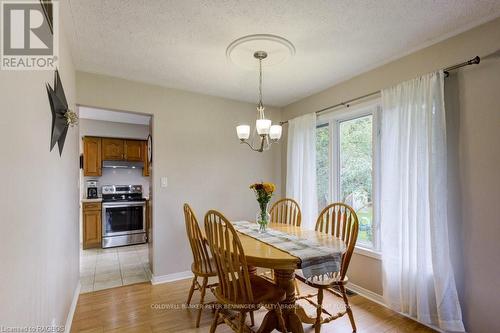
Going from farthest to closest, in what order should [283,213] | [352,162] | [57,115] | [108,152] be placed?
[108,152]
[283,213]
[352,162]
[57,115]

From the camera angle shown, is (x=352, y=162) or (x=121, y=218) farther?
(x=121, y=218)

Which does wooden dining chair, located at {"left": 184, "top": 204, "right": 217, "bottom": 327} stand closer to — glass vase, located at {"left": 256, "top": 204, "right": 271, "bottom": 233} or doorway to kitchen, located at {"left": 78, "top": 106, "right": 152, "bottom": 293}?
glass vase, located at {"left": 256, "top": 204, "right": 271, "bottom": 233}

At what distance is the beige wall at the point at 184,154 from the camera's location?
3.09 m

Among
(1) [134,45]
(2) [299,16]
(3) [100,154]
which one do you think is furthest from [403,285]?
(3) [100,154]

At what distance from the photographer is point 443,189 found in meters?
2.10

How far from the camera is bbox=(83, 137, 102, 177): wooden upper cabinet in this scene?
4883 millimetres

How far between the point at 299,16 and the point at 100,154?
4545 millimetres

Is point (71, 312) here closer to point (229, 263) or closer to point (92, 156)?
point (229, 263)

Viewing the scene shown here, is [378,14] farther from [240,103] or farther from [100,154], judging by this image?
[100,154]

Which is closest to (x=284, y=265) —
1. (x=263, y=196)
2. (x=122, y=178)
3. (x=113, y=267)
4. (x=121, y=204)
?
(x=263, y=196)

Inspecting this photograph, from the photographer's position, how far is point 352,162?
10.1ft

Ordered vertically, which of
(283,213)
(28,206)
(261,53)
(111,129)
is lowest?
(283,213)

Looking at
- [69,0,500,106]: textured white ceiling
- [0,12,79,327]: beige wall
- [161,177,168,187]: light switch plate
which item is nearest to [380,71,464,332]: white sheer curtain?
[69,0,500,106]: textured white ceiling

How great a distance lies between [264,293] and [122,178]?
451 cm
